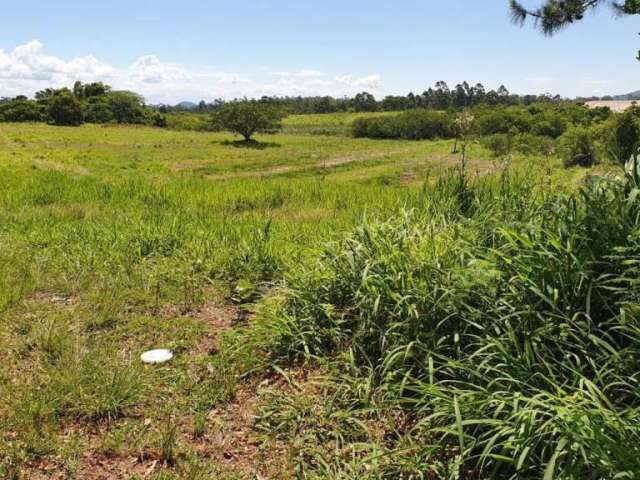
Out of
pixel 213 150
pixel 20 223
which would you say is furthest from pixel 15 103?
pixel 20 223

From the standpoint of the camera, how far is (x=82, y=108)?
6488 cm

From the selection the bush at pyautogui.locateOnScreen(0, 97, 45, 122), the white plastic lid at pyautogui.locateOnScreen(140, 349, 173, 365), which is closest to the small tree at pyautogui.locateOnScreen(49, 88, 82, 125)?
the bush at pyautogui.locateOnScreen(0, 97, 45, 122)

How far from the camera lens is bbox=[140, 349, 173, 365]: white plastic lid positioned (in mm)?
3023

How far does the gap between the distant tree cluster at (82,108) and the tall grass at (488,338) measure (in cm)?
6743

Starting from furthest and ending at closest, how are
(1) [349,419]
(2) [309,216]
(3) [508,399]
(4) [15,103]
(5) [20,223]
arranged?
(4) [15,103] → (2) [309,216] → (5) [20,223] → (1) [349,419] → (3) [508,399]

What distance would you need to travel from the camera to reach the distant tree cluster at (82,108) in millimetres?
61781

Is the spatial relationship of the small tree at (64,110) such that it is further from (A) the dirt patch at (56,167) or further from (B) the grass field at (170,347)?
(B) the grass field at (170,347)

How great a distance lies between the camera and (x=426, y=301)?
268cm

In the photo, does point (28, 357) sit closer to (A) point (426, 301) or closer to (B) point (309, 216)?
(A) point (426, 301)

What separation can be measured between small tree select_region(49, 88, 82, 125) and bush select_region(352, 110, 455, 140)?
1425 inches

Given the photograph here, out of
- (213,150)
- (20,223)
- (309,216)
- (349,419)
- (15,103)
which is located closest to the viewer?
(349,419)

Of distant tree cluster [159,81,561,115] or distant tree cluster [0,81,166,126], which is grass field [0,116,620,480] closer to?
distant tree cluster [0,81,166,126]

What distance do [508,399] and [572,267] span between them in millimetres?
829

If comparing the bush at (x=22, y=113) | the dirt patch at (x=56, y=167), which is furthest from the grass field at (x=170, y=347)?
the bush at (x=22, y=113)
